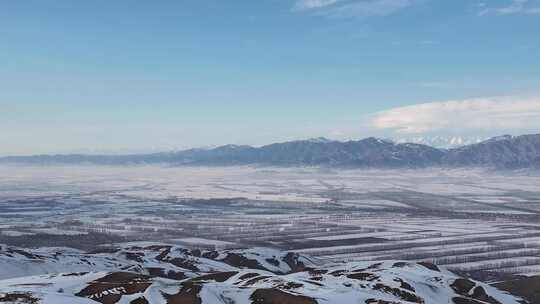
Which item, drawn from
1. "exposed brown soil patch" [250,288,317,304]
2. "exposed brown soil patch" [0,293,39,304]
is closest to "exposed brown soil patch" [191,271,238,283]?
"exposed brown soil patch" [250,288,317,304]

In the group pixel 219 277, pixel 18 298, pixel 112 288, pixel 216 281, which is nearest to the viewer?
pixel 18 298

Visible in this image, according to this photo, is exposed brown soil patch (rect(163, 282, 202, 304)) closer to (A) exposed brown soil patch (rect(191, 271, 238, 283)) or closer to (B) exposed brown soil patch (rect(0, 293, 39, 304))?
(B) exposed brown soil patch (rect(0, 293, 39, 304))

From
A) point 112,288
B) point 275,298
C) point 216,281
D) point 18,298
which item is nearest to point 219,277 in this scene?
point 216,281

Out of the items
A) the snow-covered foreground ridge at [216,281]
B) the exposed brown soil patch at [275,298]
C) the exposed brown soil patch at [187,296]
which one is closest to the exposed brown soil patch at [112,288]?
the snow-covered foreground ridge at [216,281]

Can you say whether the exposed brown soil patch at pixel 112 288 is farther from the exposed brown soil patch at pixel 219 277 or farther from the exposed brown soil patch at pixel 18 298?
the exposed brown soil patch at pixel 219 277

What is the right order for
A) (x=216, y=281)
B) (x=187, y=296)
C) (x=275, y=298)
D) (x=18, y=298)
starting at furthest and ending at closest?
(x=216, y=281) < (x=187, y=296) < (x=275, y=298) < (x=18, y=298)

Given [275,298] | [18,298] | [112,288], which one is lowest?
[275,298]

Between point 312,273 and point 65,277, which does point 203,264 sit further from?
point 65,277

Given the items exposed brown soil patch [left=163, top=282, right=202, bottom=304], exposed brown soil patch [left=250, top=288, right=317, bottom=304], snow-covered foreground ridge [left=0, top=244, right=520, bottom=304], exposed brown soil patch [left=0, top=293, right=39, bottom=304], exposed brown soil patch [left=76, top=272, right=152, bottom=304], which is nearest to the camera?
exposed brown soil patch [left=0, top=293, right=39, bottom=304]

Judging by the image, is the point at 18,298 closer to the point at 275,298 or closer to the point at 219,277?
the point at 275,298
